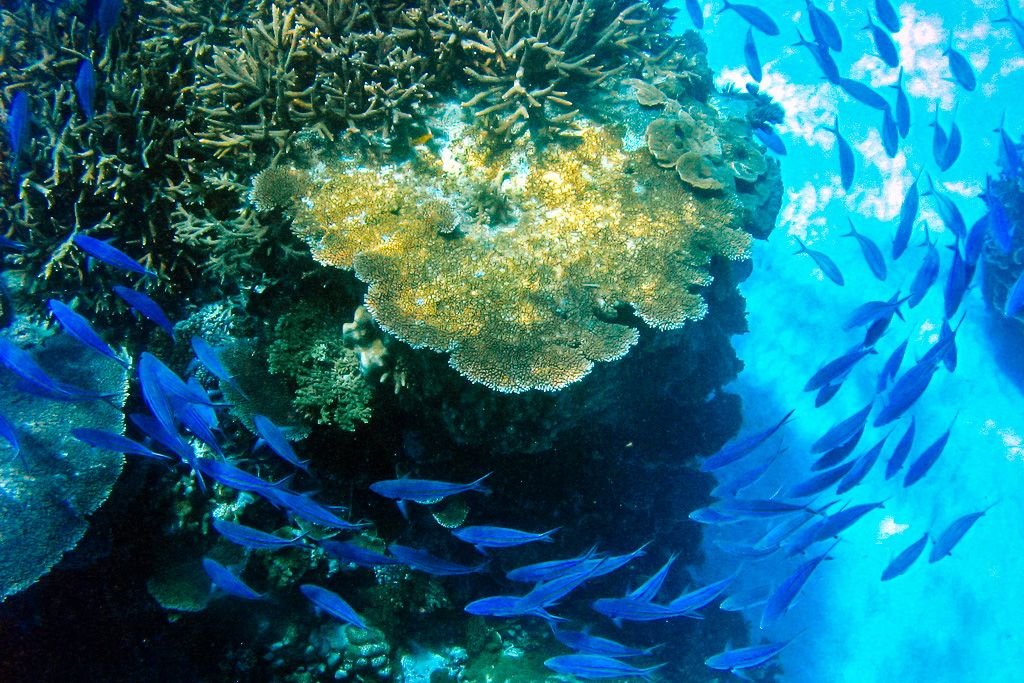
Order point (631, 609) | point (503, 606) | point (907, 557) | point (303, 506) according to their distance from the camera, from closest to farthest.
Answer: point (303, 506)
point (503, 606)
point (631, 609)
point (907, 557)

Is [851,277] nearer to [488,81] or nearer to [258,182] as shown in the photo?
[488,81]

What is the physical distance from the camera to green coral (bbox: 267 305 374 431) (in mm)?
4090

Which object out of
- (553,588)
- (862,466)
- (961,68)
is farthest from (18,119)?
(961,68)

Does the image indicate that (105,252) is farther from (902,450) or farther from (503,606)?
(902,450)

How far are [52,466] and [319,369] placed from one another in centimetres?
210

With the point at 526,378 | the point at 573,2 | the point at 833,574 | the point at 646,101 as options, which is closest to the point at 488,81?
the point at 573,2

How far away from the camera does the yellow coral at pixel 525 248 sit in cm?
360

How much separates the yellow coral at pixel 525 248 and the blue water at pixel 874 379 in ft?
23.0

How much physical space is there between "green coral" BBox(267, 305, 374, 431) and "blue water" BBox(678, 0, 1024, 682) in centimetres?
833

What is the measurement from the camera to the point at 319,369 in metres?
4.16

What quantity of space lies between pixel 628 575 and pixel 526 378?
163 inches

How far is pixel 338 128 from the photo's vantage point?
430 centimetres

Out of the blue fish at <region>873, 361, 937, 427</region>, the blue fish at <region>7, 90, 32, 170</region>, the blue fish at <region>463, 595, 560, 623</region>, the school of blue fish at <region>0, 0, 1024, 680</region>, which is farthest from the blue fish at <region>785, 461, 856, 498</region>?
the blue fish at <region>7, 90, 32, 170</region>

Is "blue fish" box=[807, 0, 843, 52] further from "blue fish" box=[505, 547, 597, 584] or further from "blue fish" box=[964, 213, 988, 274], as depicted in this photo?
"blue fish" box=[505, 547, 597, 584]
